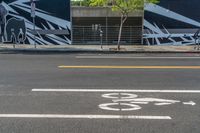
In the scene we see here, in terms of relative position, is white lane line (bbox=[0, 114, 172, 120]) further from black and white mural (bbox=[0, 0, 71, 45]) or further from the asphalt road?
black and white mural (bbox=[0, 0, 71, 45])

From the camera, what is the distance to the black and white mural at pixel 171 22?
85.8 ft

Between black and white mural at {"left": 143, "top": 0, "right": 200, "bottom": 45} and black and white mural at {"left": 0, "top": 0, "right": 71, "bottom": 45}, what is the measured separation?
5140mm

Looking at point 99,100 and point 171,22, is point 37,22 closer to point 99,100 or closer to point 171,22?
point 171,22

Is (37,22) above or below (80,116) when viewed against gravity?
above

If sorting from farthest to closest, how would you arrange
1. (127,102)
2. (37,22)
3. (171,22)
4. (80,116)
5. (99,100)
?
(37,22)
(171,22)
(99,100)
(127,102)
(80,116)

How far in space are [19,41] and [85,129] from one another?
21.3 meters

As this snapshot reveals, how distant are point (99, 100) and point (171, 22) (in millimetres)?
18655

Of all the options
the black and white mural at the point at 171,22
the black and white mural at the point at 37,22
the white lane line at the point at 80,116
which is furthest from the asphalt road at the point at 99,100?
the black and white mural at the point at 37,22

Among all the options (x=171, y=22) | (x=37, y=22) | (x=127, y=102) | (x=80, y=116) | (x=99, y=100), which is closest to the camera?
(x=80, y=116)

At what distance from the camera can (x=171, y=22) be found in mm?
26328

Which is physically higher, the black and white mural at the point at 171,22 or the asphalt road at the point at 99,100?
the black and white mural at the point at 171,22

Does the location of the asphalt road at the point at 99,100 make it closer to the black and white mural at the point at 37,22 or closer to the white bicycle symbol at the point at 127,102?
the white bicycle symbol at the point at 127,102

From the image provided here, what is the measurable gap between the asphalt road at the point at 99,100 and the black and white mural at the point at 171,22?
12.8 metres

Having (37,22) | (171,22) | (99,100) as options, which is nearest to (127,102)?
(99,100)
